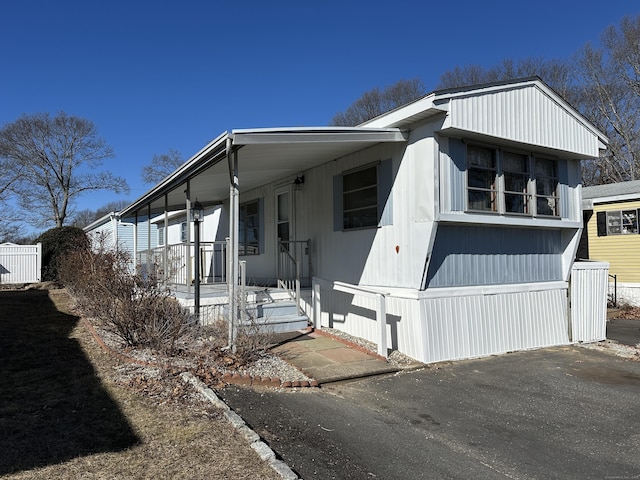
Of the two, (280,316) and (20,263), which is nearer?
(280,316)

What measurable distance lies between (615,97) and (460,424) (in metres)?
27.7

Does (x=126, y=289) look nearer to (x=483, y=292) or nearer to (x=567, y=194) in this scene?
(x=483, y=292)

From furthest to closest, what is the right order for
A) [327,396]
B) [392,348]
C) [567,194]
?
[567,194], [392,348], [327,396]

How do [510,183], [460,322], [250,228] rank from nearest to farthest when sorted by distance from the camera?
[460,322], [510,183], [250,228]

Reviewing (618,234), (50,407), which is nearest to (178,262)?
(50,407)

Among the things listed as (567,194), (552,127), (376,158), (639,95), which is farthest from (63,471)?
(639,95)

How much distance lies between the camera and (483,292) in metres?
7.18

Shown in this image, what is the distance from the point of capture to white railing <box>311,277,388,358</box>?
645 centimetres

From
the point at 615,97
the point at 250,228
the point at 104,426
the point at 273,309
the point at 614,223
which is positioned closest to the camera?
the point at 104,426

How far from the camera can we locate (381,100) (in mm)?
31562

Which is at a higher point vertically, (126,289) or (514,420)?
(126,289)

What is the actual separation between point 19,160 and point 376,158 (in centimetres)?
3202

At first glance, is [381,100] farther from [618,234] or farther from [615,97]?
[618,234]

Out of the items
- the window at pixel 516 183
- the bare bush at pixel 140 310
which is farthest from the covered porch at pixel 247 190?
the window at pixel 516 183
